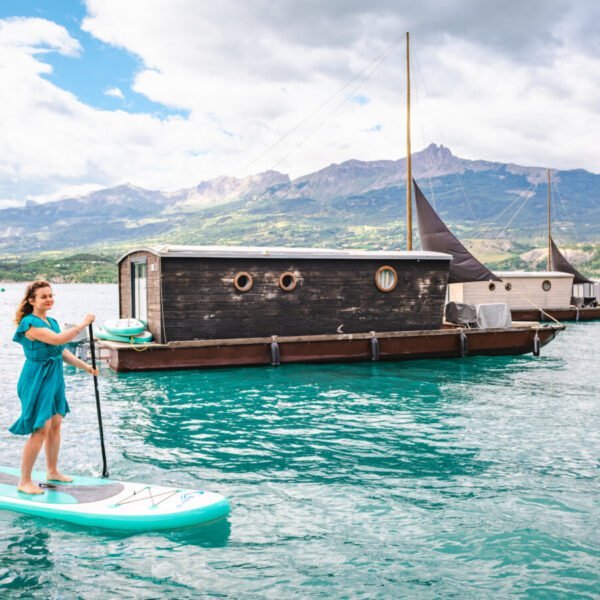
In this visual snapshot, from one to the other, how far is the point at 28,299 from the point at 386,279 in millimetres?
16902

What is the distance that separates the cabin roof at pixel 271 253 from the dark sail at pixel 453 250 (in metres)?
1.48

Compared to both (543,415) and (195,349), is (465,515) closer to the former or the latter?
(543,415)

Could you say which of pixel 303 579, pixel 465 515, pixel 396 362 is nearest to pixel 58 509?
pixel 303 579

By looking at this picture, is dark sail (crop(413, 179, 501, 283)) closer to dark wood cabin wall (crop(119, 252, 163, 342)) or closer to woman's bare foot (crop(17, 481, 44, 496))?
dark wood cabin wall (crop(119, 252, 163, 342))

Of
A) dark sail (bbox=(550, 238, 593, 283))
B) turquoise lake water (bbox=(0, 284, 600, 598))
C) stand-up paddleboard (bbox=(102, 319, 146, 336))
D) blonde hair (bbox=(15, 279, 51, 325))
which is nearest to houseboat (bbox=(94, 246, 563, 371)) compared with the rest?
stand-up paddleboard (bbox=(102, 319, 146, 336))

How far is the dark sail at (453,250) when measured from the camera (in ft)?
81.4

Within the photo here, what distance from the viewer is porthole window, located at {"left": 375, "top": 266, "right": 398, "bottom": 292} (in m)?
22.3

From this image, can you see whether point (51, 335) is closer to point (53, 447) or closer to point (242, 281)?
point (53, 447)

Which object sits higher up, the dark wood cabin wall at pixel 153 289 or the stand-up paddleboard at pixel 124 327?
the dark wood cabin wall at pixel 153 289

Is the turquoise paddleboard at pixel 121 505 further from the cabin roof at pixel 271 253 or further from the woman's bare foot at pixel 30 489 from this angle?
the cabin roof at pixel 271 253

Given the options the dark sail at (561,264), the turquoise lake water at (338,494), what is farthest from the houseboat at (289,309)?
the dark sail at (561,264)

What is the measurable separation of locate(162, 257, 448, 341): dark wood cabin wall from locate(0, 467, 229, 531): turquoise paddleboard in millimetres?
12078

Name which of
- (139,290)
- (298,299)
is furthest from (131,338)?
(298,299)

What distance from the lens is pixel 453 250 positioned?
82.4ft
